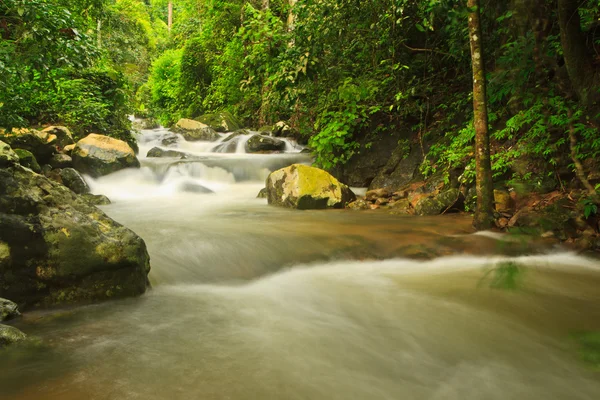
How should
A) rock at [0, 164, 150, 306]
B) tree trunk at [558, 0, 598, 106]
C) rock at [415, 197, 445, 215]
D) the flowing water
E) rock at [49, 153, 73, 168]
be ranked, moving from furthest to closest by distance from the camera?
rock at [49, 153, 73, 168]
rock at [415, 197, 445, 215]
tree trunk at [558, 0, 598, 106]
rock at [0, 164, 150, 306]
the flowing water

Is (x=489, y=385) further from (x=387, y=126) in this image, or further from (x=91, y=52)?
(x=387, y=126)

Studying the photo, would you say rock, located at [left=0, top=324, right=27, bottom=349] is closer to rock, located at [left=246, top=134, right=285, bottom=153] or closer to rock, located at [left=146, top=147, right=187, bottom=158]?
rock, located at [left=146, top=147, right=187, bottom=158]

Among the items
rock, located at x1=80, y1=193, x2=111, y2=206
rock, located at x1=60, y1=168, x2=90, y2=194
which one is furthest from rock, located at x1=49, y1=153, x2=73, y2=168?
rock, located at x1=80, y1=193, x2=111, y2=206

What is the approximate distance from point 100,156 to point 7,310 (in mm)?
7697

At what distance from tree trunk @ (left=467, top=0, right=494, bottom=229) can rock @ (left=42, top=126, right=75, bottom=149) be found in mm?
9038

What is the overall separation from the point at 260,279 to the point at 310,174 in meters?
4.04

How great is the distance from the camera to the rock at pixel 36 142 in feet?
26.9

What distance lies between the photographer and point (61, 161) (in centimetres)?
925

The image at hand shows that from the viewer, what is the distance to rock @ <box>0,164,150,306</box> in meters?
2.97

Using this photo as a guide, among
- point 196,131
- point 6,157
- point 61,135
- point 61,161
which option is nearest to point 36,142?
point 61,161

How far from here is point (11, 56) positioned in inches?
194

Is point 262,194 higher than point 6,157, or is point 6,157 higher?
point 6,157

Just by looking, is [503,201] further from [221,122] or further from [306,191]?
[221,122]

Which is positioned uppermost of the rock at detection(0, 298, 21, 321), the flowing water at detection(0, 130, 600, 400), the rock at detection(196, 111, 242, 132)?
the rock at detection(196, 111, 242, 132)
